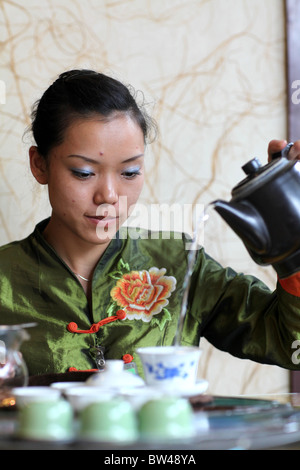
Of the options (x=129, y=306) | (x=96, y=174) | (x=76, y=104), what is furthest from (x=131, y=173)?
(x=129, y=306)

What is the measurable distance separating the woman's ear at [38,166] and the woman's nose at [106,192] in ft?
0.63

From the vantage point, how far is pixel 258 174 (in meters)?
1.13

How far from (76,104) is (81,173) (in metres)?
0.16

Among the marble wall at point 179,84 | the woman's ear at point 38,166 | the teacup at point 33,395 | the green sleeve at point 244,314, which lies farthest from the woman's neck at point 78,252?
the teacup at point 33,395

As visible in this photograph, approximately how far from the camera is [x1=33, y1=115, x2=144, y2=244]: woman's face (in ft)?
4.76

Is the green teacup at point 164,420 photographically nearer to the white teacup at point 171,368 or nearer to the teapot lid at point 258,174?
the white teacup at point 171,368

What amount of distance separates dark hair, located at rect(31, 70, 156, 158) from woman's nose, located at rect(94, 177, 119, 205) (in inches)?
5.7

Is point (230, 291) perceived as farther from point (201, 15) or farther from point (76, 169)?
point (201, 15)

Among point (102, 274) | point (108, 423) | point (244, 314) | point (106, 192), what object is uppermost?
point (106, 192)

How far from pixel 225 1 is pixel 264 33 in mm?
146

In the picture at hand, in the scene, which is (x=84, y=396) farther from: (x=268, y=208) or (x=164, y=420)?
(x=268, y=208)

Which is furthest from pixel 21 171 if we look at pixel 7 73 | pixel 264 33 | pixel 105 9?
pixel 264 33

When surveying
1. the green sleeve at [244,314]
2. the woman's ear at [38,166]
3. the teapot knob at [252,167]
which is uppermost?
the woman's ear at [38,166]

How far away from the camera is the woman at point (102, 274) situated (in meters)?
1.47
